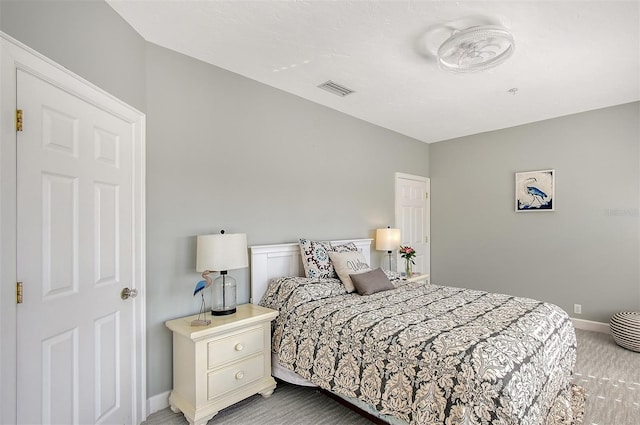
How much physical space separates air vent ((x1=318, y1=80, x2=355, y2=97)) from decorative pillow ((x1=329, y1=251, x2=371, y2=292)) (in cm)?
161

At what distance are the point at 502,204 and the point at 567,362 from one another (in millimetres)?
2740

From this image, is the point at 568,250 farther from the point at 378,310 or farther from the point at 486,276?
the point at 378,310

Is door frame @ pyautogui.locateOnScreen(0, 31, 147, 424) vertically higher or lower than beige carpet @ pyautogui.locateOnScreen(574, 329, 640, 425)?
higher

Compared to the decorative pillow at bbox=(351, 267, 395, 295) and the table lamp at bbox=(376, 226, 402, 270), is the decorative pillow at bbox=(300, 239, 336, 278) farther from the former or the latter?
the table lamp at bbox=(376, 226, 402, 270)

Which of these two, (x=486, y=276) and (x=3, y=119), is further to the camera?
(x=486, y=276)

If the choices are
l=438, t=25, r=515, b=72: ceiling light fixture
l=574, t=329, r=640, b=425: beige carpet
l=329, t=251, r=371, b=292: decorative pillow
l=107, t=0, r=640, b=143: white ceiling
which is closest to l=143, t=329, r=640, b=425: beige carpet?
l=574, t=329, r=640, b=425: beige carpet

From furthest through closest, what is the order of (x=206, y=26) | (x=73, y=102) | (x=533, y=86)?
(x=533, y=86) < (x=206, y=26) < (x=73, y=102)

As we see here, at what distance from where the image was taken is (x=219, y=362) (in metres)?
2.17

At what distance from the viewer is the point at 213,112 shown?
269 centimetres

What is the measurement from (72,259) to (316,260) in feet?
6.20

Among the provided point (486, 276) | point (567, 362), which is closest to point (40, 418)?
point (567, 362)

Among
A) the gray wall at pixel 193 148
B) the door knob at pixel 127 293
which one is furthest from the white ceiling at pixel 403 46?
the door knob at pixel 127 293

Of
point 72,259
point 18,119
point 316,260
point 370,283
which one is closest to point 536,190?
point 370,283

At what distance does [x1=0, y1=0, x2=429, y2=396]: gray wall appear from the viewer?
1.75 m
